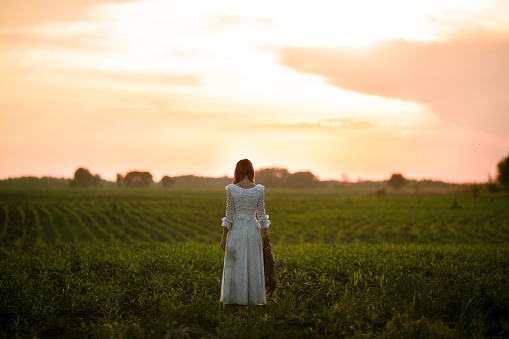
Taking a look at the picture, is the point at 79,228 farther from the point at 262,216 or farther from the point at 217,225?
the point at 262,216

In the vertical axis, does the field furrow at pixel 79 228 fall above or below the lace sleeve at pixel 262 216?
below

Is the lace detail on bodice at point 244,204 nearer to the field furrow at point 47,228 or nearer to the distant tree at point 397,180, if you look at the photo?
the field furrow at point 47,228

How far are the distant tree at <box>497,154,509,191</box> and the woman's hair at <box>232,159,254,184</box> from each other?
108 m

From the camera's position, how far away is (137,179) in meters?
158

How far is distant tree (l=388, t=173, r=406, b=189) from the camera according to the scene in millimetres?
154250

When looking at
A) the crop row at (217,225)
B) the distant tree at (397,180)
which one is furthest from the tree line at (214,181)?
the crop row at (217,225)

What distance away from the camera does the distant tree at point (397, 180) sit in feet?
506

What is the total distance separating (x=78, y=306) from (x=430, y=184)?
16538 centimetres

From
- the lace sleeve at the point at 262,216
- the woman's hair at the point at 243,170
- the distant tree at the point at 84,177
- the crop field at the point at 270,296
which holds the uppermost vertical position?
the distant tree at the point at 84,177

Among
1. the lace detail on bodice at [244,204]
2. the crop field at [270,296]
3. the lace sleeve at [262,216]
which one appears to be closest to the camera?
the crop field at [270,296]

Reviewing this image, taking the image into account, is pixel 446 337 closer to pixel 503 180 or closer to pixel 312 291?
pixel 312 291

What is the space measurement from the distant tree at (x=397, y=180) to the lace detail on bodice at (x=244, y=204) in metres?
156

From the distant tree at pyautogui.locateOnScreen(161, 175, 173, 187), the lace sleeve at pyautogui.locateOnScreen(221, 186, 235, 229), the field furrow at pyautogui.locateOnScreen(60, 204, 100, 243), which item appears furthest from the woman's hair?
the distant tree at pyautogui.locateOnScreen(161, 175, 173, 187)

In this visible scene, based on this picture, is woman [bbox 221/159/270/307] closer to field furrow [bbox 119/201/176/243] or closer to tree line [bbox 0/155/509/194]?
field furrow [bbox 119/201/176/243]
